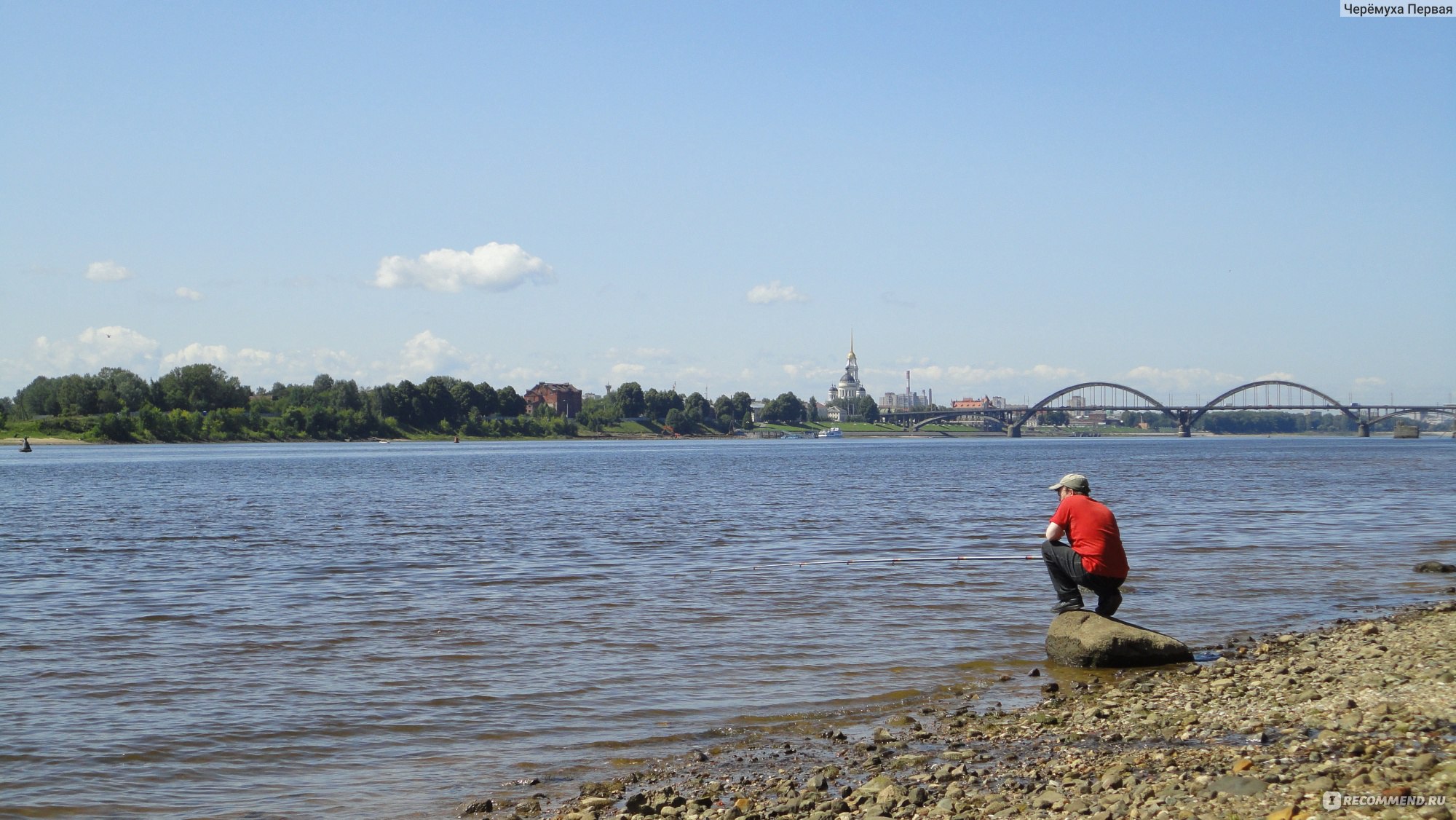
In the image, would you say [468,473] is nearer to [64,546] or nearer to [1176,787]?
[64,546]

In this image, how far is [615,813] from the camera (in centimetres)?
753

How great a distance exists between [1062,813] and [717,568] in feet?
50.4

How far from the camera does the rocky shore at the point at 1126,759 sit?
6.38m

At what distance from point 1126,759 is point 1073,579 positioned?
455 centimetres

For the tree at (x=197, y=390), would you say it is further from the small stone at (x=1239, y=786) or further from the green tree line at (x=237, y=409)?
the small stone at (x=1239, y=786)

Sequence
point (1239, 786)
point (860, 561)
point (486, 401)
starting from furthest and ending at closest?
point (486, 401), point (860, 561), point (1239, 786)

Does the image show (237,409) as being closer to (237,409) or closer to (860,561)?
(237,409)

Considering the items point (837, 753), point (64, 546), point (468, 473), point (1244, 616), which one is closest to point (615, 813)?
point (837, 753)

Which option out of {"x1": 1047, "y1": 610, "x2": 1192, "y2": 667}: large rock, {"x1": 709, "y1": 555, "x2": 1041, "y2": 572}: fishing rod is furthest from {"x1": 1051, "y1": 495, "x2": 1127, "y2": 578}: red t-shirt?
{"x1": 709, "y1": 555, "x2": 1041, "y2": 572}: fishing rod

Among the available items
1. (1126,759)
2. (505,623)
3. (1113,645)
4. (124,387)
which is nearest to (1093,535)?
(1113,645)

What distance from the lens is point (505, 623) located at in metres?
15.5

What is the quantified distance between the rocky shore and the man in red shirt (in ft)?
3.69

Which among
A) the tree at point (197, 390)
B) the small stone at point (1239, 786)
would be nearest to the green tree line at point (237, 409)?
the tree at point (197, 390)

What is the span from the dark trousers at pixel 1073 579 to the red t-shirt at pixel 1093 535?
0.08 meters
